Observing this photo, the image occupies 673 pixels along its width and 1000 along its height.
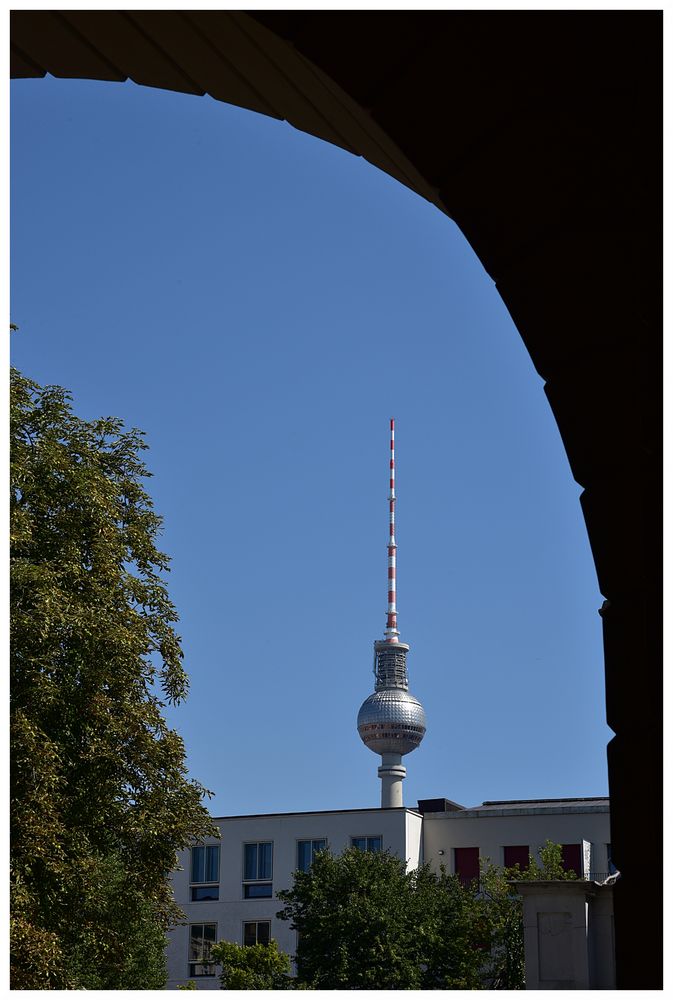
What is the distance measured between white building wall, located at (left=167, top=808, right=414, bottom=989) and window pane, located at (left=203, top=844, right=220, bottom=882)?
26 centimetres

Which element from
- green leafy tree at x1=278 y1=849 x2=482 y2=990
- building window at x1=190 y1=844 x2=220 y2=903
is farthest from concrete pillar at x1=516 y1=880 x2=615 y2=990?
building window at x1=190 y1=844 x2=220 y2=903

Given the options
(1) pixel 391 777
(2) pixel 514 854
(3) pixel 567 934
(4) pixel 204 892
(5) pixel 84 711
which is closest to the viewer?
(5) pixel 84 711

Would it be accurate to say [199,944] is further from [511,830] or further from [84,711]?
[84,711]

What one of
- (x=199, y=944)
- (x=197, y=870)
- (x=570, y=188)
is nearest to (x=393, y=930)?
(x=199, y=944)

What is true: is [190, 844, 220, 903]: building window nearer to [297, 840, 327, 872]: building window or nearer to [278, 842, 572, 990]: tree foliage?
[297, 840, 327, 872]: building window

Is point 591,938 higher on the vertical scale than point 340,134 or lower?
lower

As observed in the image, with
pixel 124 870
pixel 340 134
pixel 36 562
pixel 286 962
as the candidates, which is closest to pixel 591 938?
pixel 124 870

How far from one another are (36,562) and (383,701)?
291 ft

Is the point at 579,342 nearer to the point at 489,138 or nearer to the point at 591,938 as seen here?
the point at 489,138

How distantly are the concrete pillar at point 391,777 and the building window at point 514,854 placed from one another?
160ft

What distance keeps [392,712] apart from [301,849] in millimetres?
50062

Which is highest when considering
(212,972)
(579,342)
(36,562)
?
(36,562)

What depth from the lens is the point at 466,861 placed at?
51312mm

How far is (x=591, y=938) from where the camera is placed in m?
25.2
